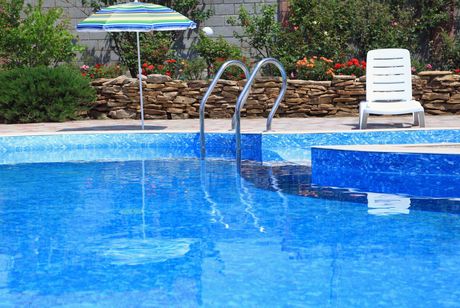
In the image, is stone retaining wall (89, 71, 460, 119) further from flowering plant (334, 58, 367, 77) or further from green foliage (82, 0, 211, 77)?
green foliage (82, 0, 211, 77)

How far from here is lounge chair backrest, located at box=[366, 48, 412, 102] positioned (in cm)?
1068

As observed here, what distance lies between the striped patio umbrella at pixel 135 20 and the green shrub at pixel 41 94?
181cm

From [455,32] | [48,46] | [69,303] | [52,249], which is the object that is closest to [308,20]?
[455,32]

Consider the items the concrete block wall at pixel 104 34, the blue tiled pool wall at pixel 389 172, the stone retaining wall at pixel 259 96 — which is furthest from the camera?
the concrete block wall at pixel 104 34

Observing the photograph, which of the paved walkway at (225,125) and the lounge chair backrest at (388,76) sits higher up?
the lounge chair backrest at (388,76)

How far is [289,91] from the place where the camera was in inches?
493

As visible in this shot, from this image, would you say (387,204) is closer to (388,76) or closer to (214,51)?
(388,76)

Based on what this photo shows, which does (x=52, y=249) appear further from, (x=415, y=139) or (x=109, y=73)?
(x=109, y=73)

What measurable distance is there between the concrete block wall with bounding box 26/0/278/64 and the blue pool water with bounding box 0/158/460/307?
266 inches

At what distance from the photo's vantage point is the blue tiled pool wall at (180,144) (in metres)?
9.41

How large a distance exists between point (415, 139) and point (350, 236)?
4318mm

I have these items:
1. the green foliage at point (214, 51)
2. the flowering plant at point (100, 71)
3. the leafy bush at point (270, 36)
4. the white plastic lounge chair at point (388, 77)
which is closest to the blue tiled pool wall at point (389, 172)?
the white plastic lounge chair at point (388, 77)

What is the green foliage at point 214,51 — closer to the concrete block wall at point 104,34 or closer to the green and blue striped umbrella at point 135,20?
the concrete block wall at point 104,34

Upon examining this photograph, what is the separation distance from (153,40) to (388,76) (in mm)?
4519
